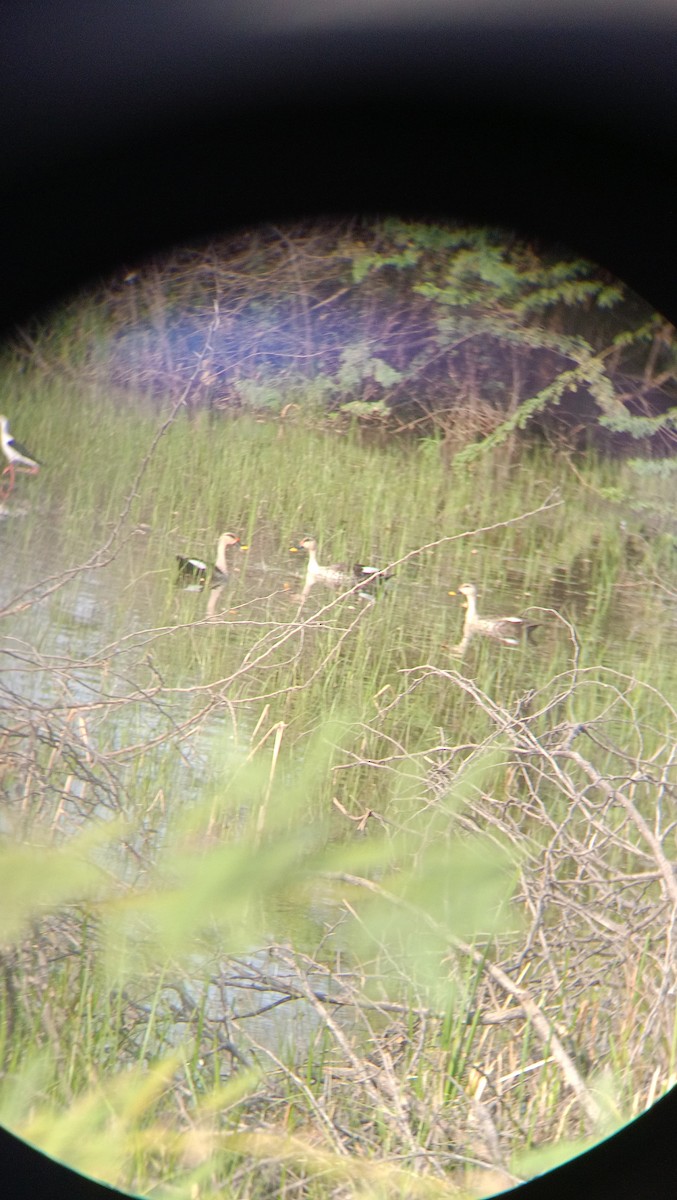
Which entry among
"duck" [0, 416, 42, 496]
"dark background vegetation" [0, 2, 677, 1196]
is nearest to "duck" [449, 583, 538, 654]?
"dark background vegetation" [0, 2, 677, 1196]

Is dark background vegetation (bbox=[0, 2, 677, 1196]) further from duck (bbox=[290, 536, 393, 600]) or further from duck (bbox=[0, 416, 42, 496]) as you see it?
duck (bbox=[290, 536, 393, 600])

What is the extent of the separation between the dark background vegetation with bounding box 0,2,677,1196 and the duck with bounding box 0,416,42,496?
0.16 metres

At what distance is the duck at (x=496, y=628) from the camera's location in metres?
1.18

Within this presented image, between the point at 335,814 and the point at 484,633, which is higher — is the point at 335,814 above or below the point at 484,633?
below

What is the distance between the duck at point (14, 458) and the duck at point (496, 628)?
0.56 meters

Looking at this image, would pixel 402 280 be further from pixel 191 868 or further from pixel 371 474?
pixel 191 868

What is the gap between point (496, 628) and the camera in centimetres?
118

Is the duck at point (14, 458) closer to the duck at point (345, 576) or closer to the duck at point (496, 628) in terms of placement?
the duck at point (345, 576)

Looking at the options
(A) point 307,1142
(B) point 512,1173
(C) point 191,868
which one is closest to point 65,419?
(C) point 191,868

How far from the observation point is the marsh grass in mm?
1117


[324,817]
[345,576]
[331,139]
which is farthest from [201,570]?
[331,139]

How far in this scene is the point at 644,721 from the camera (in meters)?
1.17

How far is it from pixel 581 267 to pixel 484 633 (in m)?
0.46

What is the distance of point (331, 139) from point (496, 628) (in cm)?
61
